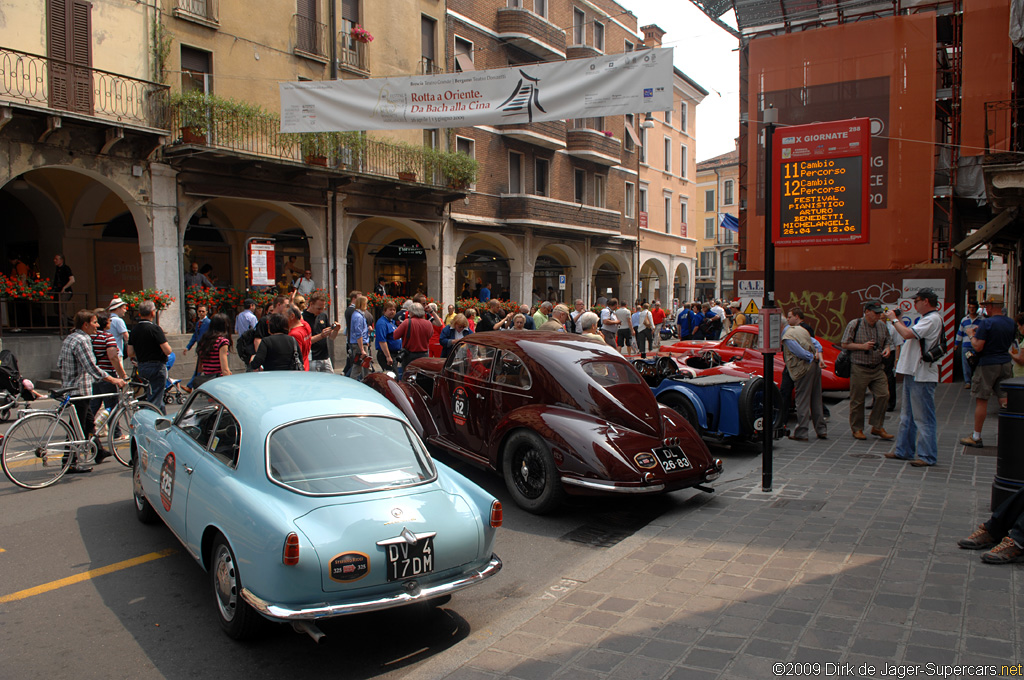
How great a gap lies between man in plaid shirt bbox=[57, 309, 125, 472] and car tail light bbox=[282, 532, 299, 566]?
5142 millimetres

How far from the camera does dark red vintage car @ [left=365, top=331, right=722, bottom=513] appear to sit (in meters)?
6.17

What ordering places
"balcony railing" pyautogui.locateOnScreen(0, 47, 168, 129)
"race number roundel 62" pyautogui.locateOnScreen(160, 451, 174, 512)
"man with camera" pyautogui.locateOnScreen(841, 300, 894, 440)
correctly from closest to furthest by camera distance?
"race number roundel 62" pyautogui.locateOnScreen(160, 451, 174, 512)
"man with camera" pyautogui.locateOnScreen(841, 300, 894, 440)
"balcony railing" pyautogui.locateOnScreen(0, 47, 168, 129)

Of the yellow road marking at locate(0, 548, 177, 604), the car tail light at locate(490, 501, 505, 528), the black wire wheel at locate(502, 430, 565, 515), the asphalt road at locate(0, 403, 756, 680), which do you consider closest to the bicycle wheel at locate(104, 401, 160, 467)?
the asphalt road at locate(0, 403, 756, 680)

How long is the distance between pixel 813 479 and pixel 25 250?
64.0 ft

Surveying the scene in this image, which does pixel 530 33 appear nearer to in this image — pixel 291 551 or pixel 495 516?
pixel 495 516

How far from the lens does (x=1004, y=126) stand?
16.0 meters

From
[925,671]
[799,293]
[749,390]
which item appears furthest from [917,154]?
[925,671]

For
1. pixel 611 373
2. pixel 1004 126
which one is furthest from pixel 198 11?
pixel 1004 126

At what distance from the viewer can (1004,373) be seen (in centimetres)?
923

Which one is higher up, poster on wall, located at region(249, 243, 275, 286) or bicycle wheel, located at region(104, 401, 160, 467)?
poster on wall, located at region(249, 243, 275, 286)

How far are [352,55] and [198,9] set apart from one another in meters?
4.69

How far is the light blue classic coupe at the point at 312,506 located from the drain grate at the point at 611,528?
5.57 feet

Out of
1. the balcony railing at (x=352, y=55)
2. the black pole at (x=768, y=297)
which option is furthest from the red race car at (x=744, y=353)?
the balcony railing at (x=352, y=55)

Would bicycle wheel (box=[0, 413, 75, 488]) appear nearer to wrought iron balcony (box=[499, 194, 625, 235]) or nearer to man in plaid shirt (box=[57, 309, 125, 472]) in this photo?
man in plaid shirt (box=[57, 309, 125, 472])
